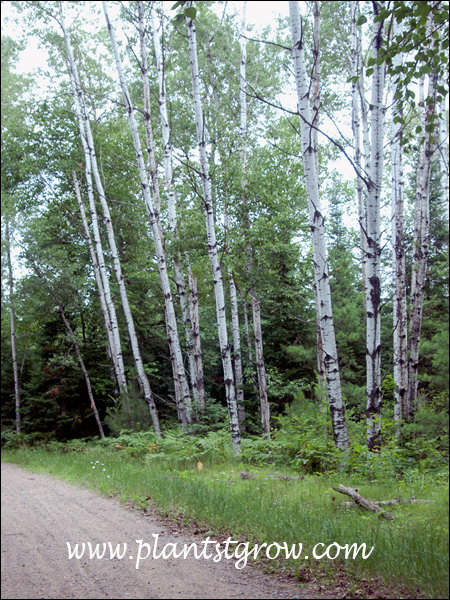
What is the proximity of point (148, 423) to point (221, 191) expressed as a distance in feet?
21.0

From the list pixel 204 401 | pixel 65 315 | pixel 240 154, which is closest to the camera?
pixel 204 401

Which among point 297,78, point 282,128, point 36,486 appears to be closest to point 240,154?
point 282,128

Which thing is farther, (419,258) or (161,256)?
(161,256)

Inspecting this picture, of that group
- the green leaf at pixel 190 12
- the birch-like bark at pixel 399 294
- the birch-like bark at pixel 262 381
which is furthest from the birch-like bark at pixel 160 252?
the green leaf at pixel 190 12

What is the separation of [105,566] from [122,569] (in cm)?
17

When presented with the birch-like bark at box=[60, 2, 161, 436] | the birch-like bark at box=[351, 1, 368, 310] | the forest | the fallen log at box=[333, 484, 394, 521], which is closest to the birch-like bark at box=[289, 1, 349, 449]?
the forest

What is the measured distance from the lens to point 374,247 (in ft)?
14.5

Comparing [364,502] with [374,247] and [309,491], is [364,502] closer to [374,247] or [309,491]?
Result: [309,491]

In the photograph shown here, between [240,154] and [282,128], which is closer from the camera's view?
[240,154]

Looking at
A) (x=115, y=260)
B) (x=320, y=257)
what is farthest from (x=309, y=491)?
(x=115, y=260)

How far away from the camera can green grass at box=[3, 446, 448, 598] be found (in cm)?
243

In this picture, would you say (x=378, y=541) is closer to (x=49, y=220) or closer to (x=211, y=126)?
(x=211, y=126)

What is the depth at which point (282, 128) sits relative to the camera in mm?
13320

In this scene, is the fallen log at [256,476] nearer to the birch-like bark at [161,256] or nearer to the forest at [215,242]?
the forest at [215,242]
